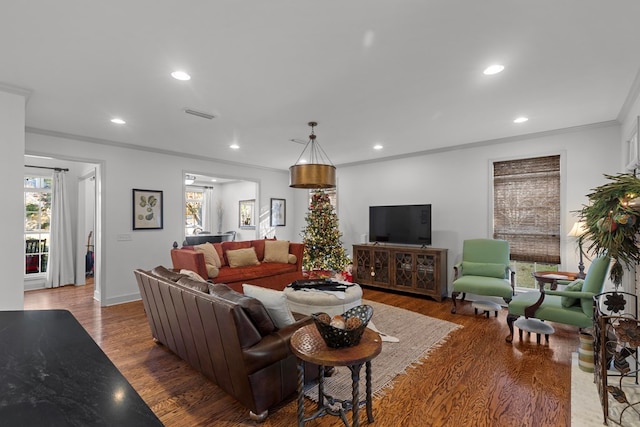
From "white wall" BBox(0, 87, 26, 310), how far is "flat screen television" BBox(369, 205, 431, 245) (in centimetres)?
511

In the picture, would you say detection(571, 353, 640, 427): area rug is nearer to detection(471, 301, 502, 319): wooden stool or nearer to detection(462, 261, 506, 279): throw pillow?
detection(471, 301, 502, 319): wooden stool

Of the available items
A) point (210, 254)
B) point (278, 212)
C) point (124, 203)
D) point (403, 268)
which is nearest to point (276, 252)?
point (210, 254)

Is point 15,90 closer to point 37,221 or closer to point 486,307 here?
point 37,221

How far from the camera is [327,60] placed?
2445mm

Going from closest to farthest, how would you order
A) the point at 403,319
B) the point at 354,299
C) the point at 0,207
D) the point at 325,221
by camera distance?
the point at 0,207
the point at 354,299
the point at 403,319
the point at 325,221

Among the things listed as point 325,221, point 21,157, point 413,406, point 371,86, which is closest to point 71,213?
point 21,157

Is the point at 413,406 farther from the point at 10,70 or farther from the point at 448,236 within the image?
the point at 10,70

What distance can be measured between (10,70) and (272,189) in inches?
203

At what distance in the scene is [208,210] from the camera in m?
10.3

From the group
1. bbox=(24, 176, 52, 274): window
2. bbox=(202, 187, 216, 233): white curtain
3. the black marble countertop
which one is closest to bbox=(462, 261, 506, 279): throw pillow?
the black marble countertop

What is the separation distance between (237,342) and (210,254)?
321 cm

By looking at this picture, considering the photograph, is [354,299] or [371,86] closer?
[371,86]

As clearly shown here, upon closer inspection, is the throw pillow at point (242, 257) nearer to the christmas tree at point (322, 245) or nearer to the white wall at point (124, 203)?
the christmas tree at point (322, 245)

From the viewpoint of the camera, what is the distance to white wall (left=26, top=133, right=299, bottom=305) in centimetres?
464
